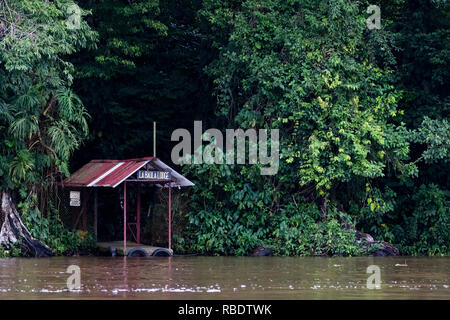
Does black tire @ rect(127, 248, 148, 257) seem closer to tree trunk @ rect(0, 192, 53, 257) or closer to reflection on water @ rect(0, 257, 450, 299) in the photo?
reflection on water @ rect(0, 257, 450, 299)

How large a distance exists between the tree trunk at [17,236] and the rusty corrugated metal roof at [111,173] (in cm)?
187

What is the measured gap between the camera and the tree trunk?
19.7 metres

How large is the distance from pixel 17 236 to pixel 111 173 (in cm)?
282

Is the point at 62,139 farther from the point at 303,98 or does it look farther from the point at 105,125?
the point at 303,98

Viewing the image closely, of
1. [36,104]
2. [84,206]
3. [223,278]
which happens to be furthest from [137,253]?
[223,278]

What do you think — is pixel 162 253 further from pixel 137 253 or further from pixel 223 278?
pixel 223 278

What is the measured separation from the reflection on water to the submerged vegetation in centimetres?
227

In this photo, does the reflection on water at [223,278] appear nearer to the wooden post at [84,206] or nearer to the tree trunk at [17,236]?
the tree trunk at [17,236]

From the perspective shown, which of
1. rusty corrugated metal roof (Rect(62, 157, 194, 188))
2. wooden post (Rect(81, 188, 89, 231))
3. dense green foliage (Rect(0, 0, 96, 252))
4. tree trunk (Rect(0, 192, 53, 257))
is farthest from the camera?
wooden post (Rect(81, 188, 89, 231))

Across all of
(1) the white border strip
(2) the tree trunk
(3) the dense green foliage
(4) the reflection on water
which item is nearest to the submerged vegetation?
(3) the dense green foliage

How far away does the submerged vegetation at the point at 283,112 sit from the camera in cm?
2048

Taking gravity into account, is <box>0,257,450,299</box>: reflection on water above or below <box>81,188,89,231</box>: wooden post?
below

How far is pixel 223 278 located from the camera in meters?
14.4
